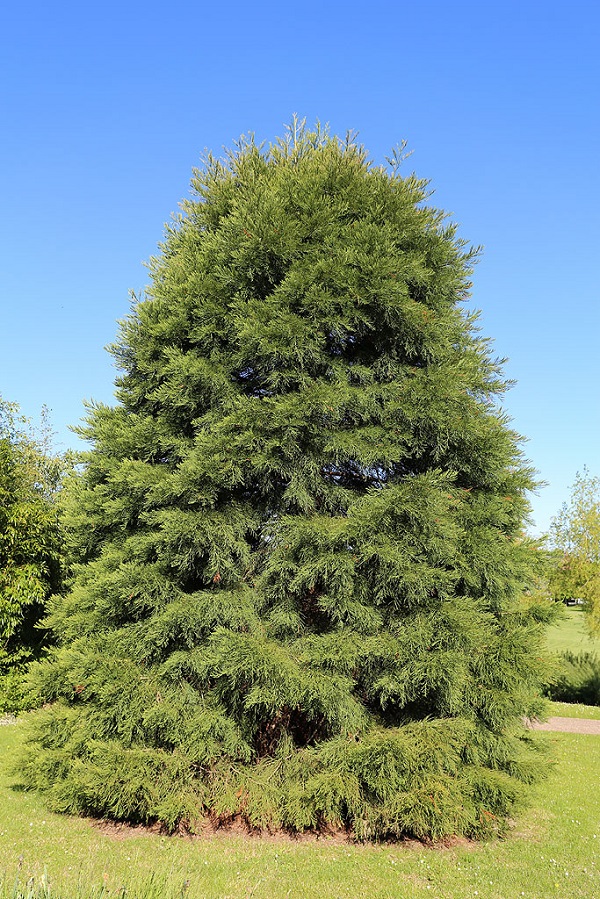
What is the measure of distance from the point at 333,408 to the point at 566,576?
54.5 ft

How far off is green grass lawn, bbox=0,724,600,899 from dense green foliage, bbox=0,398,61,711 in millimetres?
5733

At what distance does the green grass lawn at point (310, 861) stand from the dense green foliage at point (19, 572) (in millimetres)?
5733

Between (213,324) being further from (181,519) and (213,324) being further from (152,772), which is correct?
(152,772)

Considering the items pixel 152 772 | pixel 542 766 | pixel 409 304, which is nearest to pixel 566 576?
pixel 542 766

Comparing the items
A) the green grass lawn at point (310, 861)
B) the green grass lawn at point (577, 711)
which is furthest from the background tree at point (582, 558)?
the green grass lawn at point (310, 861)

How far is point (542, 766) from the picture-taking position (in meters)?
6.99

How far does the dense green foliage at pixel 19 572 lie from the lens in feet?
40.3

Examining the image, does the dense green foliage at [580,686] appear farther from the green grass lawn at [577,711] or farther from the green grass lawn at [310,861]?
the green grass lawn at [310,861]

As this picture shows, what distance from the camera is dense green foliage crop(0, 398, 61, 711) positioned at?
484 inches

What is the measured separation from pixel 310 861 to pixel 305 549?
2.99m

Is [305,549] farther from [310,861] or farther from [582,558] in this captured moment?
[582,558]

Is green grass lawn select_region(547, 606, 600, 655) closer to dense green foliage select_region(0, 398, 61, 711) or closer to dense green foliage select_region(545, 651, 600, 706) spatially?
dense green foliage select_region(545, 651, 600, 706)

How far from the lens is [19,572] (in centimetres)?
1234

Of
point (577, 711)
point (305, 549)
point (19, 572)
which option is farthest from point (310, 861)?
point (577, 711)
